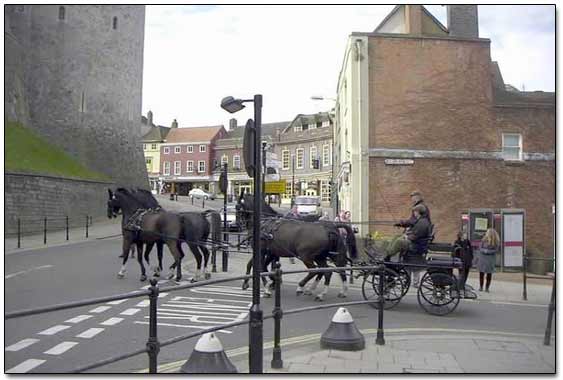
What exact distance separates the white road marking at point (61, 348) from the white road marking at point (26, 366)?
39cm

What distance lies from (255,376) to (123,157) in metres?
36.4

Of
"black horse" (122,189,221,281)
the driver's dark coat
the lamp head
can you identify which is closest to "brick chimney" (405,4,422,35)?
the driver's dark coat

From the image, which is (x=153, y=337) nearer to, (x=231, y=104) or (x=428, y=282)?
(x=231, y=104)

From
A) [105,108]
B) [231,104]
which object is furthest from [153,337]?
[105,108]

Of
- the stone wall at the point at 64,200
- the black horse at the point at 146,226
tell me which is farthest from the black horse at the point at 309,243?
the stone wall at the point at 64,200

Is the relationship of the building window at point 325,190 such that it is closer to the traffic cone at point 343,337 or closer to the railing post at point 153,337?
the traffic cone at point 343,337

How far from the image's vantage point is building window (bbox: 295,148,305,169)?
57884 millimetres

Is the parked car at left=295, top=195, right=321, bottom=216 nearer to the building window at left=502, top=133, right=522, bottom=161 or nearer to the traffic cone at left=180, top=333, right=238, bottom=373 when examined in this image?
the building window at left=502, top=133, right=522, bottom=161

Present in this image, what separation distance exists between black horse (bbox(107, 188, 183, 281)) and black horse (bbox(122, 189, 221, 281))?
99mm

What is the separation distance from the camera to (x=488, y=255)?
11.1 metres

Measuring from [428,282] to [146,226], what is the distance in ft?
18.5

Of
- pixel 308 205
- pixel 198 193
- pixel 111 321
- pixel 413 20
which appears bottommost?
pixel 111 321

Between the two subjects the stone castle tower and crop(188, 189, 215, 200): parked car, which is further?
crop(188, 189, 215, 200): parked car

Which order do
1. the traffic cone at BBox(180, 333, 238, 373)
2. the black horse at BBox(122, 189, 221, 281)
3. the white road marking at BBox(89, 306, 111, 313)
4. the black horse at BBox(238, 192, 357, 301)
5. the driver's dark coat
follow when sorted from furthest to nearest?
the black horse at BBox(122, 189, 221, 281), the black horse at BBox(238, 192, 357, 301), the driver's dark coat, the white road marking at BBox(89, 306, 111, 313), the traffic cone at BBox(180, 333, 238, 373)
